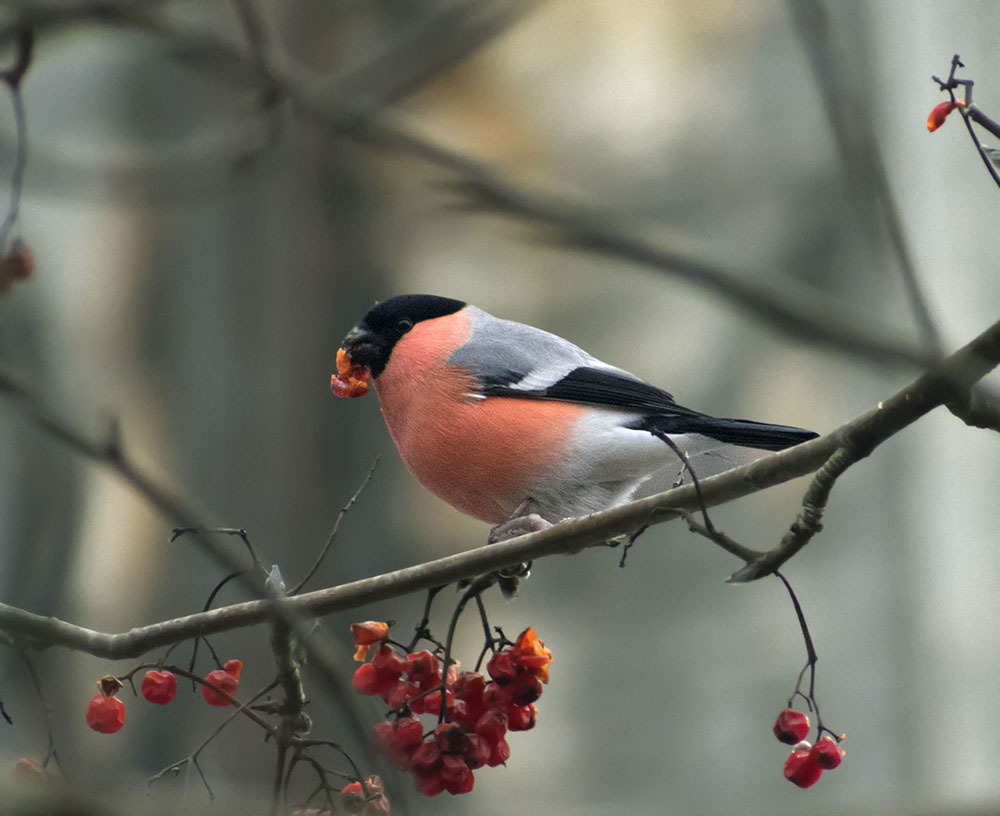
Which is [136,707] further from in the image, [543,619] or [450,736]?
[450,736]

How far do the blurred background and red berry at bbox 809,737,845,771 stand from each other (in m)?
2.43

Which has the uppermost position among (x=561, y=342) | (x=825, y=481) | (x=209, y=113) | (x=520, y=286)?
(x=209, y=113)

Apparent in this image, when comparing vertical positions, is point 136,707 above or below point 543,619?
below

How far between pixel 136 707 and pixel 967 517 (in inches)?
112

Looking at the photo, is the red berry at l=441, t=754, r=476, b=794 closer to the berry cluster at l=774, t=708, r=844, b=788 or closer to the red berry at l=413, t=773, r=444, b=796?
the red berry at l=413, t=773, r=444, b=796

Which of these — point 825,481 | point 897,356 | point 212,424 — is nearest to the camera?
point 897,356

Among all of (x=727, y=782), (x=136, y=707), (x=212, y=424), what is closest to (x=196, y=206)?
(x=212, y=424)

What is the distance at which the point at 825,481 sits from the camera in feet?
2.92

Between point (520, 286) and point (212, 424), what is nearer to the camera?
point (520, 286)

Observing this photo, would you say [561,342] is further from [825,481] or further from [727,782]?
[727,782]

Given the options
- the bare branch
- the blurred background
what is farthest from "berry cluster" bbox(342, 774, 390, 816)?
the blurred background

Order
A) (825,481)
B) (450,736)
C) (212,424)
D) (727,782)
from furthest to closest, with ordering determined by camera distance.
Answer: (212,424) → (727,782) → (450,736) → (825,481)

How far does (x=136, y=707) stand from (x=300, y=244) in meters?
1.73

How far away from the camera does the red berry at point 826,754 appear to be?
1084 mm
